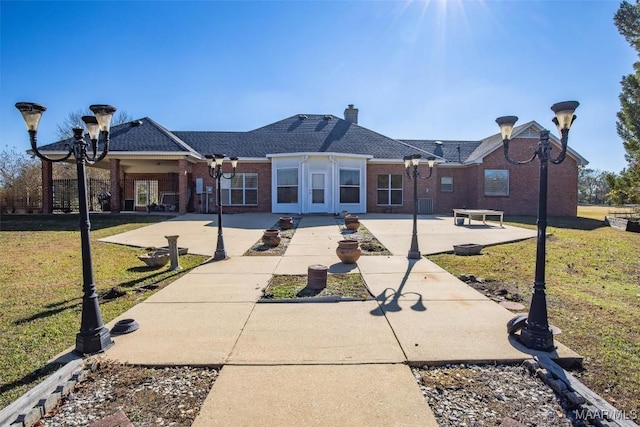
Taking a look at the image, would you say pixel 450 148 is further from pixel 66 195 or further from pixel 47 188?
pixel 66 195

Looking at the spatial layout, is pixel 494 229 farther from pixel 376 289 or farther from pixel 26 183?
pixel 26 183

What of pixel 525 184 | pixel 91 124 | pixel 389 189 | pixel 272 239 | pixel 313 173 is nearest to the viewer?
pixel 91 124

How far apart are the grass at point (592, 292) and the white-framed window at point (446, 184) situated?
10.3 m

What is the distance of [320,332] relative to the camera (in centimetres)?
428

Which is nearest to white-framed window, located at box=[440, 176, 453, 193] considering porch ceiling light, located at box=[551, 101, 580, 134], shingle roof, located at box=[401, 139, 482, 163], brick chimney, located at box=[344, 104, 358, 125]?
shingle roof, located at box=[401, 139, 482, 163]

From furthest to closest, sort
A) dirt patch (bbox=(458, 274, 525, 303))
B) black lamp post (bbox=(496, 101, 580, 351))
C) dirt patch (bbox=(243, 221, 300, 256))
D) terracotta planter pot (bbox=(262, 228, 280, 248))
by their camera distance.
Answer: terracotta planter pot (bbox=(262, 228, 280, 248)), dirt patch (bbox=(243, 221, 300, 256)), dirt patch (bbox=(458, 274, 525, 303)), black lamp post (bbox=(496, 101, 580, 351))

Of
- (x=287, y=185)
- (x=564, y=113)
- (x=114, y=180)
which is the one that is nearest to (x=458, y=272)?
(x=564, y=113)

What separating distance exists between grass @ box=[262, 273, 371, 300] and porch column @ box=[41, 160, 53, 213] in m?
17.1

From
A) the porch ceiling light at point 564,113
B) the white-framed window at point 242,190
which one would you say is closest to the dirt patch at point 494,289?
the porch ceiling light at point 564,113

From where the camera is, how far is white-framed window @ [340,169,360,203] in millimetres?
18938

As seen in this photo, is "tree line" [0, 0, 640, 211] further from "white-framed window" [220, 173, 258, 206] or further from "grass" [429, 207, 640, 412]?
"white-framed window" [220, 173, 258, 206]

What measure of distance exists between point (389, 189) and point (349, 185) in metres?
2.74

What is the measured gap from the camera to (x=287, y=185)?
747 inches

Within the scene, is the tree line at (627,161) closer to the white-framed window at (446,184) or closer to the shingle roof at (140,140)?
the shingle roof at (140,140)
